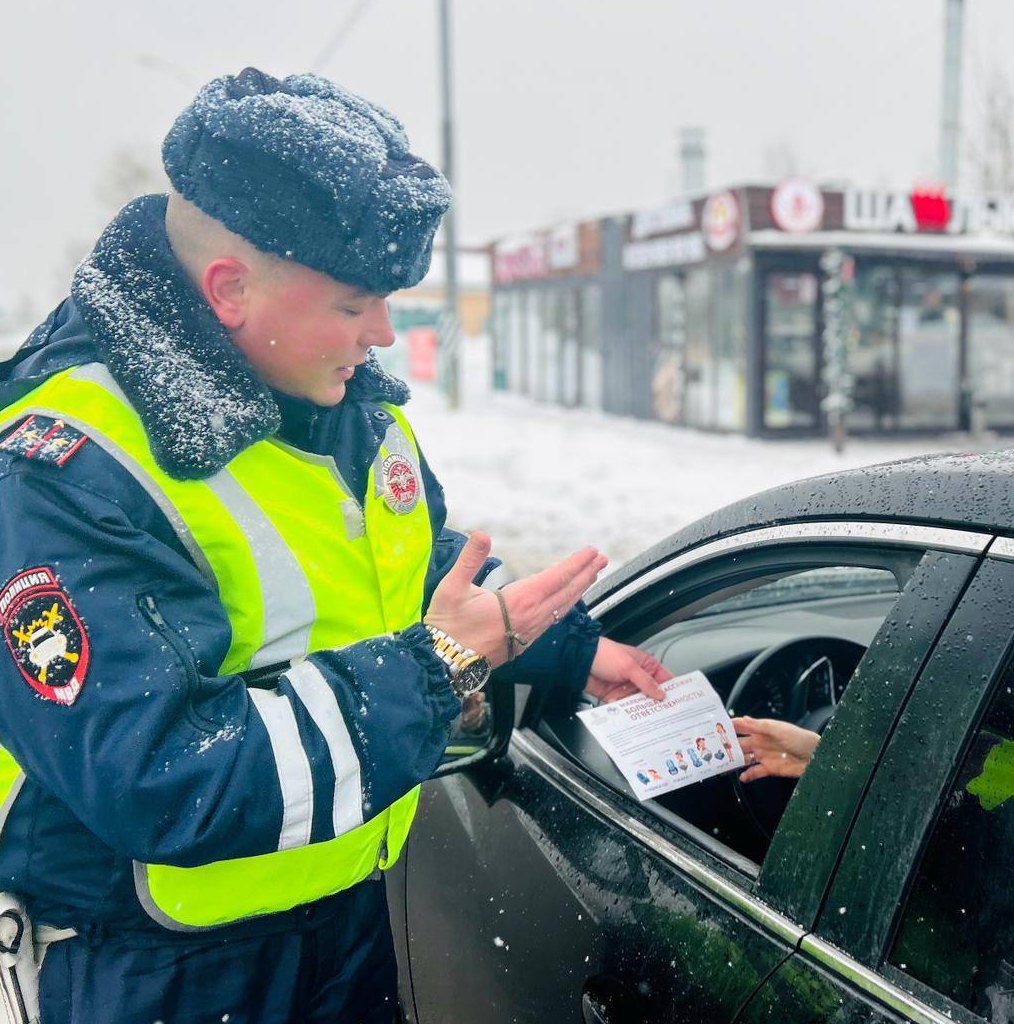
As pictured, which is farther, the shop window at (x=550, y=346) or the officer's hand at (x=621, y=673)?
the shop window at (x=550, y=346)

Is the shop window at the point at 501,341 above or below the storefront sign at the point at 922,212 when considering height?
below

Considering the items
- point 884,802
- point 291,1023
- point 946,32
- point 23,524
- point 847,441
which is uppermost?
point 946,32

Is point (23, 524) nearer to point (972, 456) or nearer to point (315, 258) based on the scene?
point (315, 258)

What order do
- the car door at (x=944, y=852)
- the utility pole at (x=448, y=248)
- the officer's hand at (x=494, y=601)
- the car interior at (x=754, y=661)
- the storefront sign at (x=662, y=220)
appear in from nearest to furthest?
the car door at (x=944, y=852)
the officer's hand at (x=494, y=601)
the car interior at (x=754, y=661)
the storefront sign at (x=662, y=220)
the utility pole at (x=448, y=248)

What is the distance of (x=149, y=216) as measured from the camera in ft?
5.10

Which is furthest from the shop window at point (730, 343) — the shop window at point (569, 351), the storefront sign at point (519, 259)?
the storefront sign at point (519, 259)

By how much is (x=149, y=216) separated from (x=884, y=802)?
1.24m

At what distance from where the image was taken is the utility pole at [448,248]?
1673 cm

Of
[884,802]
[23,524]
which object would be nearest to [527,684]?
[884,802]

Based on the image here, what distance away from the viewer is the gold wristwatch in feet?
4.93

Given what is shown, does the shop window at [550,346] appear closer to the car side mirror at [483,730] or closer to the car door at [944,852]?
the car side mirror at [483,730]

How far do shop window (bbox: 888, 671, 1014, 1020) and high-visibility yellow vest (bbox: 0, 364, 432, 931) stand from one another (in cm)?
68

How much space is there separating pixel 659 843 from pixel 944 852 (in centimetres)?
47

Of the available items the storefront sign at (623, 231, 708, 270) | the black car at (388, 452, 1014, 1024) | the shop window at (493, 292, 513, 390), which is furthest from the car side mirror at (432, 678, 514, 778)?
the shop window at (493, 292, 513, 390)
